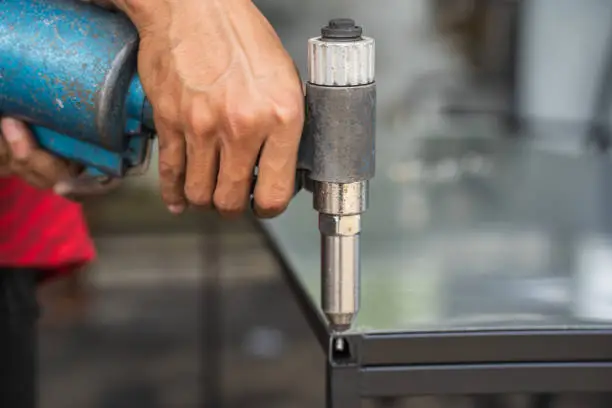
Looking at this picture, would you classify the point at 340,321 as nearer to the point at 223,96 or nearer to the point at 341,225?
the point at 341,225

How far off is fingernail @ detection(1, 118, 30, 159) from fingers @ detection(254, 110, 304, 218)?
0.89 feet

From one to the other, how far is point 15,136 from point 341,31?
37cm

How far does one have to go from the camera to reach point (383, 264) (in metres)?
1.02

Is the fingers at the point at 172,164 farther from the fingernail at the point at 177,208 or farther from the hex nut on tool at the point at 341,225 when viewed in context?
the hex nut on tool at the point at 341,225

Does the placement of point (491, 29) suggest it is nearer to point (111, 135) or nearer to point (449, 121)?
point (449, 121)

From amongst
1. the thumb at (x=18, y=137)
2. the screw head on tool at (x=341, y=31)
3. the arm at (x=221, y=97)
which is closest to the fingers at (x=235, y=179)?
the arm at (x=221, y=97)

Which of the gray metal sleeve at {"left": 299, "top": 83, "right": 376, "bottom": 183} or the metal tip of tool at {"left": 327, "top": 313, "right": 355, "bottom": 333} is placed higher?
the gray metal sleeve at {"left": 299, "top": 83, "right": 376, "bottom": 183}

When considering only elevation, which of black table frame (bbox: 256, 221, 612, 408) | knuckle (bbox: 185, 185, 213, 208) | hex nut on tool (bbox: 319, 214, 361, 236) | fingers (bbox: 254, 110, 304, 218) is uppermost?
fingers (bbox: 254, 110, 304, 218)

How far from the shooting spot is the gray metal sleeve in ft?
2.28

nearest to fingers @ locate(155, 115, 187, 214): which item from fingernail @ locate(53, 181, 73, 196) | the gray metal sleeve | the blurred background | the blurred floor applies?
the gray metal sleeve

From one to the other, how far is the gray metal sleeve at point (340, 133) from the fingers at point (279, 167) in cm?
1

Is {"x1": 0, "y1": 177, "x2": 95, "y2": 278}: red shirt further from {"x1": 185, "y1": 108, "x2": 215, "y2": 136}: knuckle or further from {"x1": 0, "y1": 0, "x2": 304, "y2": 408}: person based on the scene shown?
{"x1": 185, "y1": 108, "x2": 215, "y2": 136}: knuckle

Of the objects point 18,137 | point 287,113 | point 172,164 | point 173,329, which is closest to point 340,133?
point 287,113

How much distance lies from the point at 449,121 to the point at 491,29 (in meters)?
0.37
